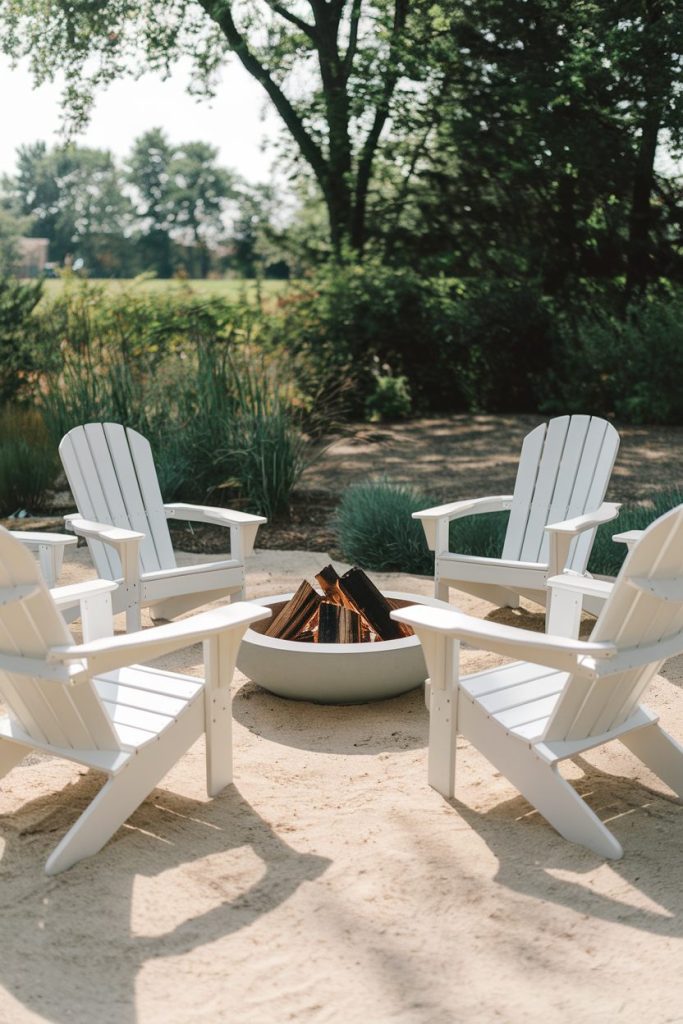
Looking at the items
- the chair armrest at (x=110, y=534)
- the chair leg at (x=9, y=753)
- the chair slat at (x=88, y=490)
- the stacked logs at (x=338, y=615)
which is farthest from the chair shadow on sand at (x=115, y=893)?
the chair slat at (x=88, y=490)

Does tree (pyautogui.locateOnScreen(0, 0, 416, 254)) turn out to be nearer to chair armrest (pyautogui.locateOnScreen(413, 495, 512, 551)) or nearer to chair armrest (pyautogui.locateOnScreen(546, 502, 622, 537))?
chair armrest (pyautogui.locateOnScreen(413, 495, 512, 551))

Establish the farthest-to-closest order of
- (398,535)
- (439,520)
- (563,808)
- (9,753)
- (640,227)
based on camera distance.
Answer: (640,227) → (398,535) → (439,520) → (9,753) → (563,808)

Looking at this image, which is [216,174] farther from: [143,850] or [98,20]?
[143,850]

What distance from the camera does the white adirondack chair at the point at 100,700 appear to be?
7.54ft

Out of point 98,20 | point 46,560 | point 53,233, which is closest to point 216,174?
point 53,233

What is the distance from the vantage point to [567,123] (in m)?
11.4

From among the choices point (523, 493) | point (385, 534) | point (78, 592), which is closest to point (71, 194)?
point (385, 534)

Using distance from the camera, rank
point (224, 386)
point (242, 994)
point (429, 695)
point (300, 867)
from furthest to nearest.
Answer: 1. point (224, 386)
2. point (429, 695)
3. point (300, 867)
4. point (242, 994)

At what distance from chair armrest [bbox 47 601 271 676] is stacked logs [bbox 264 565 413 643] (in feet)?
2.73

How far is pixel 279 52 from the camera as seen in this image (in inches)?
519

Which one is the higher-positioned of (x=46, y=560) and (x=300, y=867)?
(x=46, y=560)

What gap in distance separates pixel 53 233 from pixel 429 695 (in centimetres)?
6646

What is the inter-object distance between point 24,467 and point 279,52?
8766mm

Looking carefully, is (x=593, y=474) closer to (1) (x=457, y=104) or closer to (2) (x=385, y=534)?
(2) (x=385, y=534)
